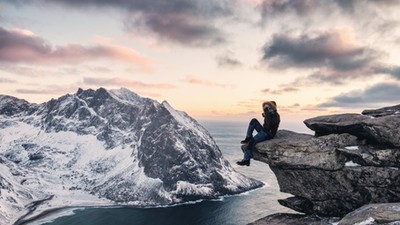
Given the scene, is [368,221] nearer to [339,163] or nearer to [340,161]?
[339,163]

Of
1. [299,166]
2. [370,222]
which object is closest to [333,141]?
[299,166]

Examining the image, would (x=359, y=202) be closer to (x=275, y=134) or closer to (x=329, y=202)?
(x=329, y=202)

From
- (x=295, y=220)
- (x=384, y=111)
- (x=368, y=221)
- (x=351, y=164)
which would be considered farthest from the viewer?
(x=295, y=220)

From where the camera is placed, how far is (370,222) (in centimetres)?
2073

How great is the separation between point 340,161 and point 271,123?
22.9 feet

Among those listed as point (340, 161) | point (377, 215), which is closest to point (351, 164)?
point (340, 161)

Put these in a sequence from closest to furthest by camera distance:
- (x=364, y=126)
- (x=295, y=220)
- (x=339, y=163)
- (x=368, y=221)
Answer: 1. (x=368, y=221)
2. (x=364, y=126)
3. (x=339, y=163)
4. (x=295, y=220)

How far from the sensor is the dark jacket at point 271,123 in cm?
3087

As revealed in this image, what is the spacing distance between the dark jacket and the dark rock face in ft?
2.40

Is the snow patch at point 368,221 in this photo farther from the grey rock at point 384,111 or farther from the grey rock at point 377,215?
the grey rock at point 384,111

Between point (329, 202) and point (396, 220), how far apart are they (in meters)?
9.27

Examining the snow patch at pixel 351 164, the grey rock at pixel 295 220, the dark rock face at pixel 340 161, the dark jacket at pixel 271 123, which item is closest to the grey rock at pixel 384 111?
the dark rock face at pixel 340 161

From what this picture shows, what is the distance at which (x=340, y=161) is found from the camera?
27656 millimetres

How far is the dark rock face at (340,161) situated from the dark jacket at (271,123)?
73 cm
